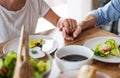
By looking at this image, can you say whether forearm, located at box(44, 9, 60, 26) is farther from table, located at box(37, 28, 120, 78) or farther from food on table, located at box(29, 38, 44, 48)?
food on table, located at box(29, 38, 44, 48)

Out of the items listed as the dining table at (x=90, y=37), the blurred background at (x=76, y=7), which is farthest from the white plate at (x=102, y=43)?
the blurred background at (x=76, y=7)

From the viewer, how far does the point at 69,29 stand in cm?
122

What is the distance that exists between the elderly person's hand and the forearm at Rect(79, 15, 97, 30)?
39 mm

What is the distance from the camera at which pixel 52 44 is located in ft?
3.48

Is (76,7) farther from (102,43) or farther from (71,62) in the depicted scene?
(71,62)

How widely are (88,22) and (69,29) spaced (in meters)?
0.13

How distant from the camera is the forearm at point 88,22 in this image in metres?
1.26

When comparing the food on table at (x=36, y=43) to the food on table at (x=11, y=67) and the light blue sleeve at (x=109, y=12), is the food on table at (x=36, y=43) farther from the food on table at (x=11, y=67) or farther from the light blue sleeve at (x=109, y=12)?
the light blue sleeve at (x=109, y=12)

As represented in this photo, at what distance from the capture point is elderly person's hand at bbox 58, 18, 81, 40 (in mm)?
1159

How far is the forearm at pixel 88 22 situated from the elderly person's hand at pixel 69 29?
0.04 metres

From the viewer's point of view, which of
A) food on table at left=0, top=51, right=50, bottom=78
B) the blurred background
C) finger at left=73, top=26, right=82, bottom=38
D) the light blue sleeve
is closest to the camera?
food on table at left=0, top=51, right=50, bottom=78

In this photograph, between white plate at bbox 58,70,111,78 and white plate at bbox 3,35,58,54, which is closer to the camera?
white plate at bbox 58,70,111,78

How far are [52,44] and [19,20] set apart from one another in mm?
398

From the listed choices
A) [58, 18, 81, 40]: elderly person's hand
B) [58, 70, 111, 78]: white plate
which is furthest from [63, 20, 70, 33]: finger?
[58, 70, 111, 78]: white plate
